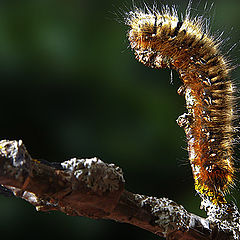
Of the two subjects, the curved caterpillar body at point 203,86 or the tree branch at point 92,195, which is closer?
the tree branch at point 92,195

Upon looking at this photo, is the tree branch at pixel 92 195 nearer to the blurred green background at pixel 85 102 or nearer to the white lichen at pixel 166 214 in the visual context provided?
the white lichen at pixel 166 214

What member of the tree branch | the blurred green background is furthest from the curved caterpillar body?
the blurred green background

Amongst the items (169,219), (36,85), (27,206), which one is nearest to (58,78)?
(36,85)

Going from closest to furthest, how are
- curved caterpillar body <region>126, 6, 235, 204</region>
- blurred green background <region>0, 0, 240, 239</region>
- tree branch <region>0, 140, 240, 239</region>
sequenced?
tree branch <region>0, 140, 240, 239</region>
curved caterpillar body <region>126, 6, 235, 204</region>
blurred green background <region>0, 0, 240, 239</region>

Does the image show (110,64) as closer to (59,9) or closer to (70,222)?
(59,9)

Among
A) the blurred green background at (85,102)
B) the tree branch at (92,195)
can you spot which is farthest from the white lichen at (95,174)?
the blurred green background at (85,102)

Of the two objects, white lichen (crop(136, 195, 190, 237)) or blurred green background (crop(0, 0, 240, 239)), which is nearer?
white lichen (crop(136, 195, 190, 237))

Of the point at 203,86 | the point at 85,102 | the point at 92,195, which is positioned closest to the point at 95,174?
the point at 92,195

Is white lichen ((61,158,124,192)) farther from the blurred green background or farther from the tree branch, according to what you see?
the blurred green background
